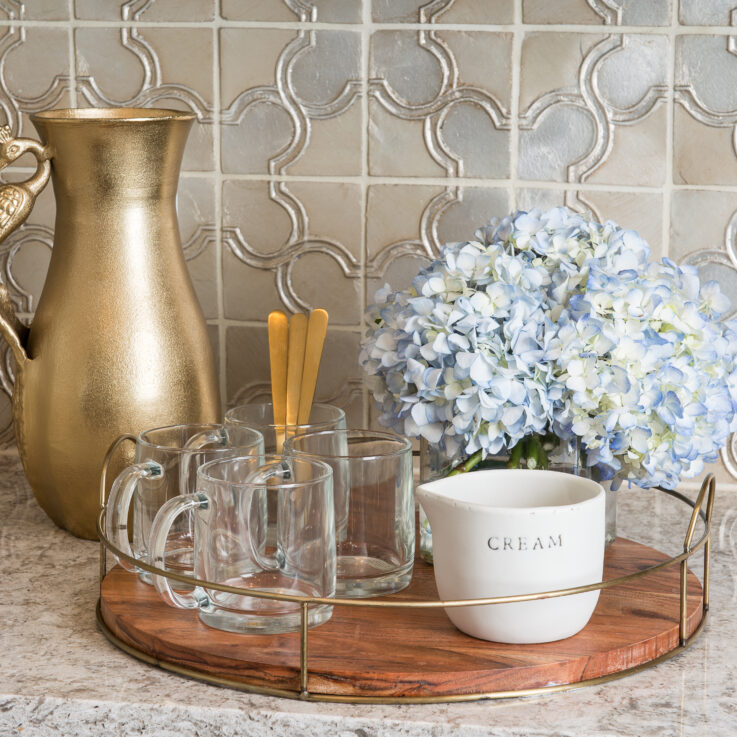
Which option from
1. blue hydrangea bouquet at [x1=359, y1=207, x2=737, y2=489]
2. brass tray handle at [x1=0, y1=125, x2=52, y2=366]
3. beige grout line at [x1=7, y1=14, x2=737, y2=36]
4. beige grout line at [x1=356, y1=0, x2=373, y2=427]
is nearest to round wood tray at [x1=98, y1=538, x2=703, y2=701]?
blue hydrangea bouquet at [x1=359, y1=207, x2=737, y2=489]

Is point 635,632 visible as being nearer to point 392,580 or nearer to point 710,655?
point 710,655

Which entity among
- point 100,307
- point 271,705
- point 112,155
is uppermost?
point 112,155

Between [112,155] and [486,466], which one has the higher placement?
[112,155]

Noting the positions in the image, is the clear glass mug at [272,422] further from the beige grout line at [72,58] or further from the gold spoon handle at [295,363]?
the beige grout line at [72,58]

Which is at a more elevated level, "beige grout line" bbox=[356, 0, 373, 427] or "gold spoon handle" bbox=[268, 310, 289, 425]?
"beige grout line" bbox=[356, 0, 373, 427]

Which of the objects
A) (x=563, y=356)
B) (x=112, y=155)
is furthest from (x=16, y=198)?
(x=563, y=356)

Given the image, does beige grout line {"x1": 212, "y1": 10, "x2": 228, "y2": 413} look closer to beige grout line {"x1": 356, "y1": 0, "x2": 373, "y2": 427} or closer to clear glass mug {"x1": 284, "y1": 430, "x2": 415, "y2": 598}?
beige grout line {"x1": 356, "y1": 0, "x2": 373, "y2": 427}

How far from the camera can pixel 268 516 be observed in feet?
2.17

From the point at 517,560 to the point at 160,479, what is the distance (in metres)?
0.26

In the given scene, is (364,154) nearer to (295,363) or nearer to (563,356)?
(295,363)

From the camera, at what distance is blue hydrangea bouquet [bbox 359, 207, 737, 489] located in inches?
26.2

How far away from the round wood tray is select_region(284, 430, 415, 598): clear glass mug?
0.8 inches

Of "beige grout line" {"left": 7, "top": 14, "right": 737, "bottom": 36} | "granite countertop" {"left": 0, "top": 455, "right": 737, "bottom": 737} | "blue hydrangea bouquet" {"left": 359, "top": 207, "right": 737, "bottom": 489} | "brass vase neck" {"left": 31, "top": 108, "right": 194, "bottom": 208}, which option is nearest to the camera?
"granite countertop" {"left": 0, "top": 455, "right": 737, "bottom": 737}

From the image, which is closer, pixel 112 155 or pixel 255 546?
pixel 255 546
